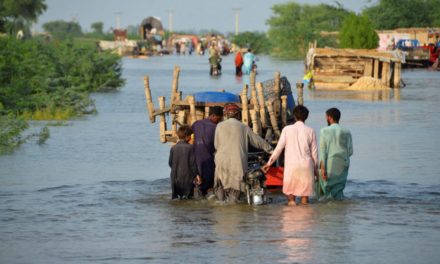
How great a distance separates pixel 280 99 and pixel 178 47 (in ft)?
322

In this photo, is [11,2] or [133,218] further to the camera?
[11,2]

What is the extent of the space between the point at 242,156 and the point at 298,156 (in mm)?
668

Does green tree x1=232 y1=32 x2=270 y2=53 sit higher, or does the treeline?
the treeline

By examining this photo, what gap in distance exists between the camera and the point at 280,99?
1547cm

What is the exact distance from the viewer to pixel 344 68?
131ft

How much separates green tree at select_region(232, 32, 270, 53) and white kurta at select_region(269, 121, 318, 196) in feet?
334

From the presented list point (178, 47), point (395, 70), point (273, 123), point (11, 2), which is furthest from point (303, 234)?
point (178, 47)

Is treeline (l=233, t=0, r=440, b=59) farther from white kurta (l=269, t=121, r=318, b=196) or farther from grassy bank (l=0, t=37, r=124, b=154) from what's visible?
white kurta (l=269, t=121, r=318, b=196)

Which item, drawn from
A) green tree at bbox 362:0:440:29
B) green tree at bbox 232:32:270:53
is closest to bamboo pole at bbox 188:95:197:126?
green tree at bbox 362:0:440:29

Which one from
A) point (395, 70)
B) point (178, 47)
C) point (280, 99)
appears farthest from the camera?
point (178, 47)

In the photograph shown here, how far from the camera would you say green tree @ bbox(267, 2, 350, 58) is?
9788cm

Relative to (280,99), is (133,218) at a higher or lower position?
lower

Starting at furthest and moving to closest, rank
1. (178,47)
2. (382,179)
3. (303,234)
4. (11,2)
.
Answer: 1. (178,47)
2. (11,2)
3. (382,179)
4. (303,234)

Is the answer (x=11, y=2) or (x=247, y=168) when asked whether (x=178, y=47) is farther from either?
(x=247, y=168)
